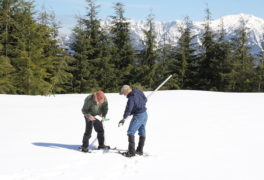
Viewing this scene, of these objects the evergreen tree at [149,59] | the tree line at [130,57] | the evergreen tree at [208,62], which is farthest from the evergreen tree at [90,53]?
the evergreen tree at [208,62]

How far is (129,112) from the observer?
651 centimetres

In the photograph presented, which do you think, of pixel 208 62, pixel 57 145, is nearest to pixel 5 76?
pixel 57 145

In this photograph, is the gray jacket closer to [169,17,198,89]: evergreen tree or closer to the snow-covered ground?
the snow-covered ground

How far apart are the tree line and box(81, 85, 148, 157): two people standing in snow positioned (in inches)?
868

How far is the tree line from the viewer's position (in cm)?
2956

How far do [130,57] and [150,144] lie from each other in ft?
89.6

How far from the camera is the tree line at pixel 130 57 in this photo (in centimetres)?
2956

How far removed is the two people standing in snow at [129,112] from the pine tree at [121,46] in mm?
27443

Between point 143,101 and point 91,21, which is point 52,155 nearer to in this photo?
point 143,101

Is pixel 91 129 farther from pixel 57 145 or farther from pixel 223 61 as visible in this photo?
pixel 223 61

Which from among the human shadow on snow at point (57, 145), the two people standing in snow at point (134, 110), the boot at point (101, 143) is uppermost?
the two people standing in snow at point (134, 110)

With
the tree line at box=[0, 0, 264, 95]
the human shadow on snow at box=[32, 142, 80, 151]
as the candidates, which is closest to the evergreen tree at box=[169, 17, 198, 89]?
the tree line at box=[0, 0, 264, 95]

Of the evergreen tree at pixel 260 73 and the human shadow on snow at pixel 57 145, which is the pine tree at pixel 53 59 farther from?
the human shadow on snow at pixel 57 145

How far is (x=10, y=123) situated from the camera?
1057 centimetres
